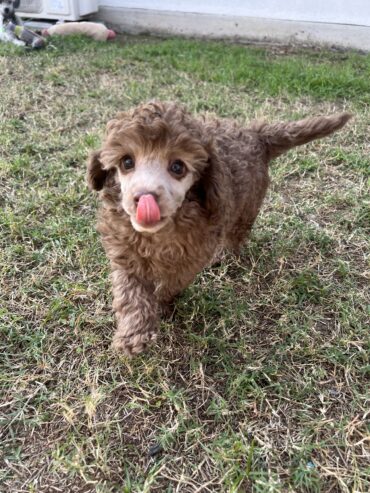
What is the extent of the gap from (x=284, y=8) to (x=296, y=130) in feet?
15.1

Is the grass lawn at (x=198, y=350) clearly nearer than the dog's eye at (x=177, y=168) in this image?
Yes

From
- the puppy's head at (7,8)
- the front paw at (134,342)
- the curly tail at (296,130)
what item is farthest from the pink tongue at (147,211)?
the puppy's head at (7,8)

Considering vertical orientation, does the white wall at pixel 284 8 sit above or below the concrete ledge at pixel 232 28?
above

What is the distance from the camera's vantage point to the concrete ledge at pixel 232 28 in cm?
615

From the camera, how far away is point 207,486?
64.9 inches

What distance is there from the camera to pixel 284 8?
20.6ft

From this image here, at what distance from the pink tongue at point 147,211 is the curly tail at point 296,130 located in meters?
Answer: 1.15

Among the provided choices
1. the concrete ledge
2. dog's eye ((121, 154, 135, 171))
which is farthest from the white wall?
dog's eye ((121, 154, 135, 171))

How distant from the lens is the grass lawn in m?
1.70

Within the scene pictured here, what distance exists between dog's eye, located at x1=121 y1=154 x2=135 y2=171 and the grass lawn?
802mm

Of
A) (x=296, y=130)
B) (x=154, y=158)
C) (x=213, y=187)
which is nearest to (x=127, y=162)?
(x=154, y=158)

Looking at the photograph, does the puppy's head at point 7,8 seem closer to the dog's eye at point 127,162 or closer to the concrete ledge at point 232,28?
the concrete ledge at point 232,28

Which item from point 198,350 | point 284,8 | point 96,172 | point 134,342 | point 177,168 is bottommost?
point 198,350

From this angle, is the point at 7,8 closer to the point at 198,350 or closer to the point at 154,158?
the point at 154,158
